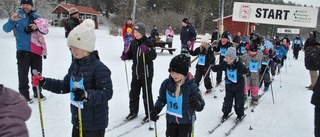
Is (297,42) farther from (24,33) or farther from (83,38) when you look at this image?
(83,38)

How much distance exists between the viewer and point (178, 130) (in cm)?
376

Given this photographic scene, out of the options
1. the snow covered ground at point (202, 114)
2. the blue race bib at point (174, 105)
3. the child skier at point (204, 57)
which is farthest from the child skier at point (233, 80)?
the blue race bib at point (174, 105)

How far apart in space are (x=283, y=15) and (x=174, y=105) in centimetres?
1222

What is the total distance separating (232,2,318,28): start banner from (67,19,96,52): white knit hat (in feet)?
41.3

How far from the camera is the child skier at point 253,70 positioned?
7.58m

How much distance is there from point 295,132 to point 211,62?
3.02 meters

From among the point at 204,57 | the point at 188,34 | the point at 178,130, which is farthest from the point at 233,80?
the point at 188,34

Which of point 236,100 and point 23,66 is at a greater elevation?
point 23,66

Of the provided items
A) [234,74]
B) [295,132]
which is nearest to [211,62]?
[234,74]

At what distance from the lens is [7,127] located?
1278 mm

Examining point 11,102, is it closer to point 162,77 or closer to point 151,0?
point 162,77

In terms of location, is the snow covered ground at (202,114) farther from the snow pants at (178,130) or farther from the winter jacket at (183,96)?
the winter jacket at (183,96)

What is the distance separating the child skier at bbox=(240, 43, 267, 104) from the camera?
7.58 metres

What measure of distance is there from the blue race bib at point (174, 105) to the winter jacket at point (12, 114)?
2384 mm
